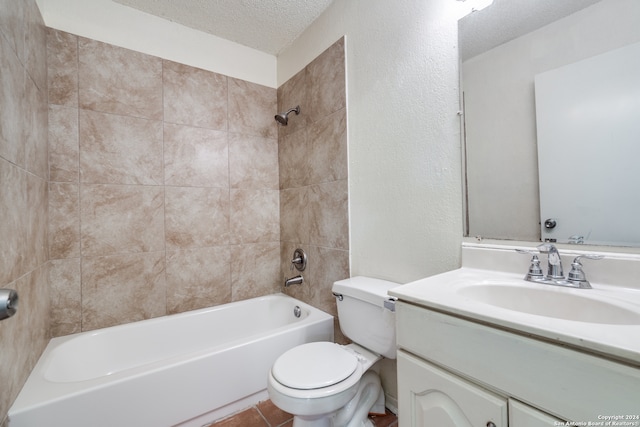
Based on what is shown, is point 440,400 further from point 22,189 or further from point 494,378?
point 22,189

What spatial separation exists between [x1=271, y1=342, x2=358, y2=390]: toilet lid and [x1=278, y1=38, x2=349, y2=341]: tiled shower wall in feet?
1.57

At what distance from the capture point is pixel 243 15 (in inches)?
69.1

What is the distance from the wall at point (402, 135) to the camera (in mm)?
1122

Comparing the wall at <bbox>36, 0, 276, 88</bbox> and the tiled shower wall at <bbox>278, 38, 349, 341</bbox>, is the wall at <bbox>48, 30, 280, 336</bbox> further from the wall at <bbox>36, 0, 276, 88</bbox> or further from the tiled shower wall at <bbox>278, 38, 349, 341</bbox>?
the tiled shower wall at <bbox>278, 38, 349, 341</bbox>

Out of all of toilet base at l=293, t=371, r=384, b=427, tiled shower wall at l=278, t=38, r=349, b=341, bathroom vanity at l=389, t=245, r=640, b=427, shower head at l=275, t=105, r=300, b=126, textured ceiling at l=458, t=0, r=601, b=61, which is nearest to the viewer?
bathroom vanity at l=389, t=245, r=640, b=427

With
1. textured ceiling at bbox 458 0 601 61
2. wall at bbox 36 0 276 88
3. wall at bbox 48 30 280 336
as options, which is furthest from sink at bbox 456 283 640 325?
wall at bbox 36 0 276 88

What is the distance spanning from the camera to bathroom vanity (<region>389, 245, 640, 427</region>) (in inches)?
17.8

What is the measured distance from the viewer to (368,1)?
4.72 ft

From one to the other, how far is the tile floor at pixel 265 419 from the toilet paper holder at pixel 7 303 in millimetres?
1187

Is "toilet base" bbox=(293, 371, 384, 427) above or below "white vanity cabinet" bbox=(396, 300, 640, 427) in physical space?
below

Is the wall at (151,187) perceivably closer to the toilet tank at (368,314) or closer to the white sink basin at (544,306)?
the toilet tank at (368,314)

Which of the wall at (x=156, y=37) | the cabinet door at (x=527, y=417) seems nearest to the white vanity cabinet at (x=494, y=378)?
the cabinet door at (x=527, y=417)

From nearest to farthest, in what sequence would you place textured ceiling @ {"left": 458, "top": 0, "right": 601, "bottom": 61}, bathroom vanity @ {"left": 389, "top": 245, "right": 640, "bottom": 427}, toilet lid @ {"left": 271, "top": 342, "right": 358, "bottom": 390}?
bathroom vanity @ {"left": 389, "top": 245, "right": 640, "bottom": 427}, textured ceiling @ {"left": 458, "top": 0, "right": 601, "bottom": 61}, toilet lid @ {"left": 271, "top": 342, "right": 358, "bottom": 390}

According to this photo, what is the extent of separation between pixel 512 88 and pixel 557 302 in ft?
2.49
